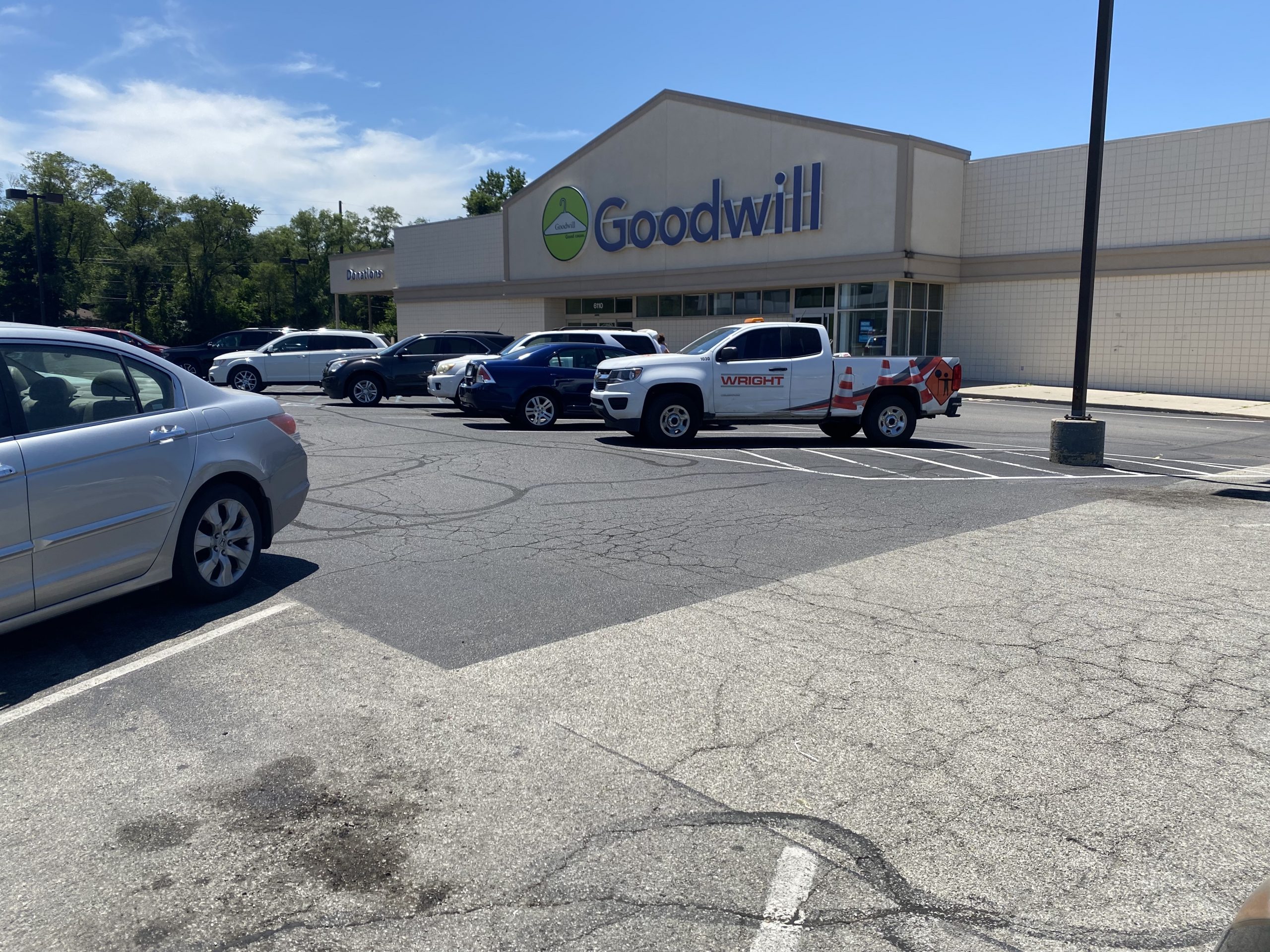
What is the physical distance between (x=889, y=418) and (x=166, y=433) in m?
11.7

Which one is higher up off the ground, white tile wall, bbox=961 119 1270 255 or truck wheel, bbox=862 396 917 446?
white tile wall, bbox=961 119 1270 255

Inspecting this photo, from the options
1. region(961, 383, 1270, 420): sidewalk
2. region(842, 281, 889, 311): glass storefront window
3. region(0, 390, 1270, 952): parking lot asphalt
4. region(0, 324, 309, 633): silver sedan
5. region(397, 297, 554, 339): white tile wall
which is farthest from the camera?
region(397, 297, 554, 339): white tile wall

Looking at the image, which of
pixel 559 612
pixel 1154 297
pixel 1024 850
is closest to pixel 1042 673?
pixel 1024 850

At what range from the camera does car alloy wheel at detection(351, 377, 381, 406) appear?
2330 centimetres

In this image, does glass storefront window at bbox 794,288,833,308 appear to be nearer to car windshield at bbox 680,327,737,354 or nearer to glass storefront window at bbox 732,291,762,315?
glass storefront window at bbox 732,291,762,315

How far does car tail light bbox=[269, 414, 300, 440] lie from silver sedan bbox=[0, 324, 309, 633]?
0.02m

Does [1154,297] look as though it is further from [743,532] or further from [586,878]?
[586,878]

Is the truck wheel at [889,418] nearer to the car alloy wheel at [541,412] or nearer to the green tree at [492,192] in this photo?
the car alloy wheel at [541,412]

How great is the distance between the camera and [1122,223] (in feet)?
93.4

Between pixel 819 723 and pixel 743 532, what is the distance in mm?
4212

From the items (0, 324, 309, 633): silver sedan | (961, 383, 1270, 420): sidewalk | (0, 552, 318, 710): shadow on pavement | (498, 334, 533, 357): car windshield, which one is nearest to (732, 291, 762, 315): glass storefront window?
(961, 383, 1270, 420): sidewalk

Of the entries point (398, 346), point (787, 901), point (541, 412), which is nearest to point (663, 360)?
point (541, 412)

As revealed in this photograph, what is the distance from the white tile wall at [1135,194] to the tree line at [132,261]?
1766 inches

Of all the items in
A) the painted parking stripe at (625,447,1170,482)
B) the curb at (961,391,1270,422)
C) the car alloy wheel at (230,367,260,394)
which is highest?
the car alloy wheel at (230,367,260,394)
